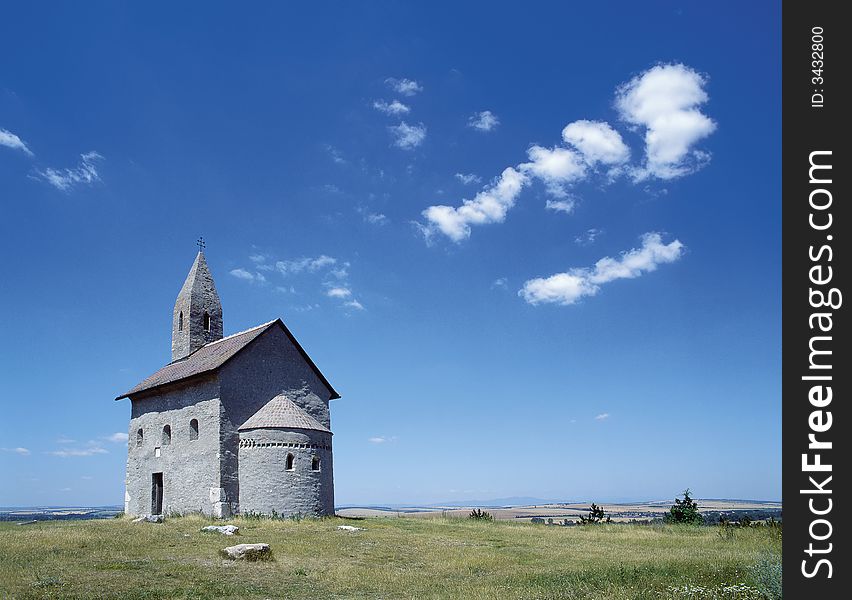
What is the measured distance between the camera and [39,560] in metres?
17.6

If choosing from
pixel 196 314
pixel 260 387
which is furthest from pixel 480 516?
pixel 196 314

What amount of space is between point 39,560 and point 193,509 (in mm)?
16735

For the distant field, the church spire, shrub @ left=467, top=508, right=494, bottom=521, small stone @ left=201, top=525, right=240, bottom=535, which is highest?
the church spire

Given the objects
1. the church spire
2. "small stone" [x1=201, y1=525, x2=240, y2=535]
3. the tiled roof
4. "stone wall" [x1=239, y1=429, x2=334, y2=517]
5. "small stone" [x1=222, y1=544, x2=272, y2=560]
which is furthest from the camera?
the church spire

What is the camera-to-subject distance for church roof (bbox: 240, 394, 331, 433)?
33.0m

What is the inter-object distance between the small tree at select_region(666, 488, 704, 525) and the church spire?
1176 inches

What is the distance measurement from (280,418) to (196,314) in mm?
12696

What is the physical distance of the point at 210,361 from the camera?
1391 inches

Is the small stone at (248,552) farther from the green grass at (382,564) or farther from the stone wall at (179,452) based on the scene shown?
the stone wall at (179,452)

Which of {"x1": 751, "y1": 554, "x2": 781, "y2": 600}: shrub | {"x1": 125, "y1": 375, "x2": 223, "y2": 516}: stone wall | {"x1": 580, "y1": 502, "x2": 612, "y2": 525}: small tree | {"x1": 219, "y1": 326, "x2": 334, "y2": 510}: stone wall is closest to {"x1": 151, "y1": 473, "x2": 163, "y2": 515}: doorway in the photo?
{"x1": 125, "y1": 375, "x2": 223, "y2": 516}: stone wall

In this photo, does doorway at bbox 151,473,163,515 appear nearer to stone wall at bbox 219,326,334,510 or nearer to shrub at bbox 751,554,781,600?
stone wall at bbox 219,326,334,510
